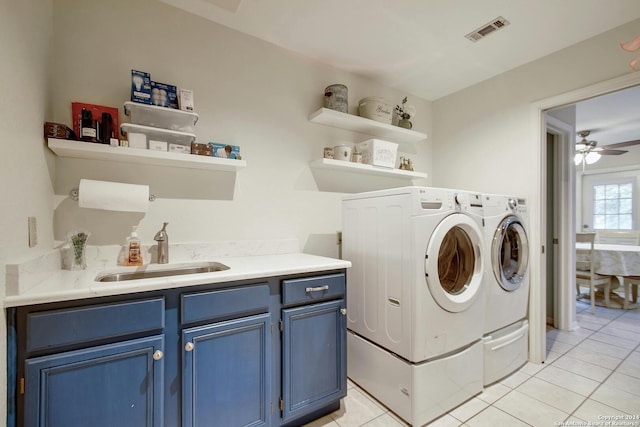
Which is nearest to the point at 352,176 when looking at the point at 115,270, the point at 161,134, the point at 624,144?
the point at 161,134

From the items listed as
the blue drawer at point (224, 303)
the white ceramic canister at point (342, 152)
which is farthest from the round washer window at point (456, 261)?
the blue drawer at point (224, 303)

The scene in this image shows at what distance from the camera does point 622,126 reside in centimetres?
403

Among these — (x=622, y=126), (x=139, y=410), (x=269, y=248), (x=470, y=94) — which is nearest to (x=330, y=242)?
(x=269, y=248)

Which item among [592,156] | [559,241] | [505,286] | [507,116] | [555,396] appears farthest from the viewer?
[592,156]

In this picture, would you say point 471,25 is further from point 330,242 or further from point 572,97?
point 330,242

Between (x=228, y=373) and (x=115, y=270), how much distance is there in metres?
0.81

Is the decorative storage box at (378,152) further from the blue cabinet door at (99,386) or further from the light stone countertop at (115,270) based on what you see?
the blue cabinet door at (99,386)

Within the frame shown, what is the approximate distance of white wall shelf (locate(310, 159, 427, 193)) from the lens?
2293 millimetres

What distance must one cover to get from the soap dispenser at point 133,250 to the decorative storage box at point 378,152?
5.70 feet

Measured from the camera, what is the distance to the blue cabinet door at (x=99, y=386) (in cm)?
98

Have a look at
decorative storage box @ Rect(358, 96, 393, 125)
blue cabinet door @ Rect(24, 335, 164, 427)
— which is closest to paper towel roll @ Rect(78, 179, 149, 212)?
blue cabinet door @ Rect(24, 335, 164, 427)

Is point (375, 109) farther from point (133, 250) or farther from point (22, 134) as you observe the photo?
Answer: point (22, 134)

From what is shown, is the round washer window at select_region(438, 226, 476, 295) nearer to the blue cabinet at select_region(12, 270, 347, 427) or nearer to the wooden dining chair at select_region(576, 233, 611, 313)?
the blue cabinet at select_region(12, 270, 347, 427)

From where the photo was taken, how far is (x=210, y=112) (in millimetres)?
1895
